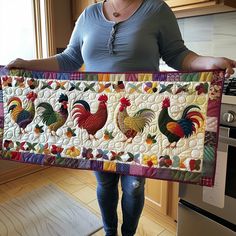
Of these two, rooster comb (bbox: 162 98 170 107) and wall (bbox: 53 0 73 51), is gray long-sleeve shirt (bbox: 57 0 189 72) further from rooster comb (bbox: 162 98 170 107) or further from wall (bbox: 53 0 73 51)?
wall (bbox: 53 0 73 51)

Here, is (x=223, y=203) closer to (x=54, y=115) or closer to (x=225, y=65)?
(x=225, y=65)

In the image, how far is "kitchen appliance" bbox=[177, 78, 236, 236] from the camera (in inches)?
41.3

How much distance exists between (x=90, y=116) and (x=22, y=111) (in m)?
0.29

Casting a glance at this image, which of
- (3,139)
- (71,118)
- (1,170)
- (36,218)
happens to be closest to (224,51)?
(71,118)

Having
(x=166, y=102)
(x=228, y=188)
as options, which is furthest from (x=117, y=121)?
(x=228, y=188)

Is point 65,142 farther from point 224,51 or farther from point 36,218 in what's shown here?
point 224,51

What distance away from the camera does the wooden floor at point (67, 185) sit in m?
1.72

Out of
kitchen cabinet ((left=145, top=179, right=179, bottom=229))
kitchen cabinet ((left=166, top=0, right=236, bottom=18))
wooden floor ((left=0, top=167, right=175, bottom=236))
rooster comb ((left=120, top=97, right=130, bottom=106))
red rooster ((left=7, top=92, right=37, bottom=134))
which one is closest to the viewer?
rooster comb ((left=120, top=97, right=130, bottom=106))

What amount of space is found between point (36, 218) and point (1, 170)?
2.14 feet

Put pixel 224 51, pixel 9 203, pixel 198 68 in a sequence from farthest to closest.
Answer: pixel 9 203 < pixel 224 51 < pixel 198 68

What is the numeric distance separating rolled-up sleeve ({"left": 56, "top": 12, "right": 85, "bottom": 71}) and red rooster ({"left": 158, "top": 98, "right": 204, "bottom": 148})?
1.47ft

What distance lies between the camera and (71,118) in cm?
102

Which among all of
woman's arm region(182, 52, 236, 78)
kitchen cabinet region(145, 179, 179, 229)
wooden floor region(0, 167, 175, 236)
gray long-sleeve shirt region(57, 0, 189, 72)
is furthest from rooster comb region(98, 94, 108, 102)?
wooden floor region(0, 167, 175, 236)

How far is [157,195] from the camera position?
158 cm
